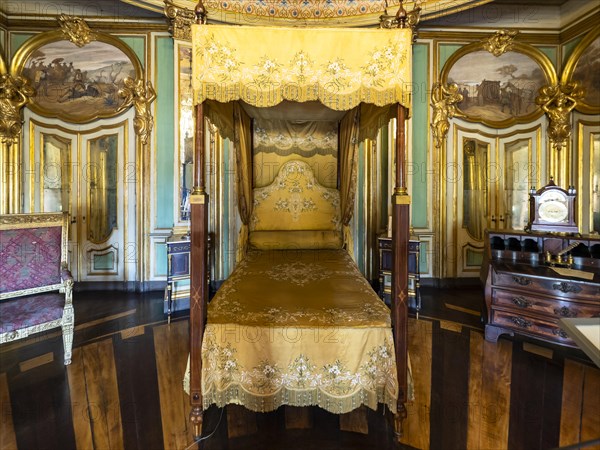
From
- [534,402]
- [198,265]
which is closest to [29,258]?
[198,265]

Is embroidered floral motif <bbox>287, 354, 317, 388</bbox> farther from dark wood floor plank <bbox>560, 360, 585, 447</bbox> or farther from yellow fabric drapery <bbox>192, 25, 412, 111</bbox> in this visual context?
yellow fabric drapery <bbox>192, 25, 412, 111</bbox>

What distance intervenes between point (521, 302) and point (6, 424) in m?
4.68

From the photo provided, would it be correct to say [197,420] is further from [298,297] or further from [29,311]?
[29,311]

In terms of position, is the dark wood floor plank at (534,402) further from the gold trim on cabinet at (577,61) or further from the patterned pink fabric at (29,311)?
the gold trim on cabinet at (577,61)

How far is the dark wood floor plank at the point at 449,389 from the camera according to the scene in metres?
2.08

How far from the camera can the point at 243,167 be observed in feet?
13.7

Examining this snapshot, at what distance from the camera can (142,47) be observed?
17.3 feet

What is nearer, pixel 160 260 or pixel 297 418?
pixel 297 418

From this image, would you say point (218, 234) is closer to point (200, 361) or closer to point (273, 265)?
point (273, 265)

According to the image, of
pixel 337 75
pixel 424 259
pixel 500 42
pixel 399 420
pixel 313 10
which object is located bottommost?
pixel 399 420

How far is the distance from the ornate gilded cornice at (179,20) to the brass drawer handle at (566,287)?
598 cm

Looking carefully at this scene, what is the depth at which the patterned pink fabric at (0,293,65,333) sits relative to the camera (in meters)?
2.60

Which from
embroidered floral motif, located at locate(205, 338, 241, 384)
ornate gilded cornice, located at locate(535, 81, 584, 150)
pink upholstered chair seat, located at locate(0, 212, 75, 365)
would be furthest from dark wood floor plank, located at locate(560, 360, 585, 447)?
ornate gilded cornice, located at locate(535, 81, 584, 150)

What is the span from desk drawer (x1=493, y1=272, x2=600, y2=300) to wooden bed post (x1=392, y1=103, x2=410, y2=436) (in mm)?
1900
